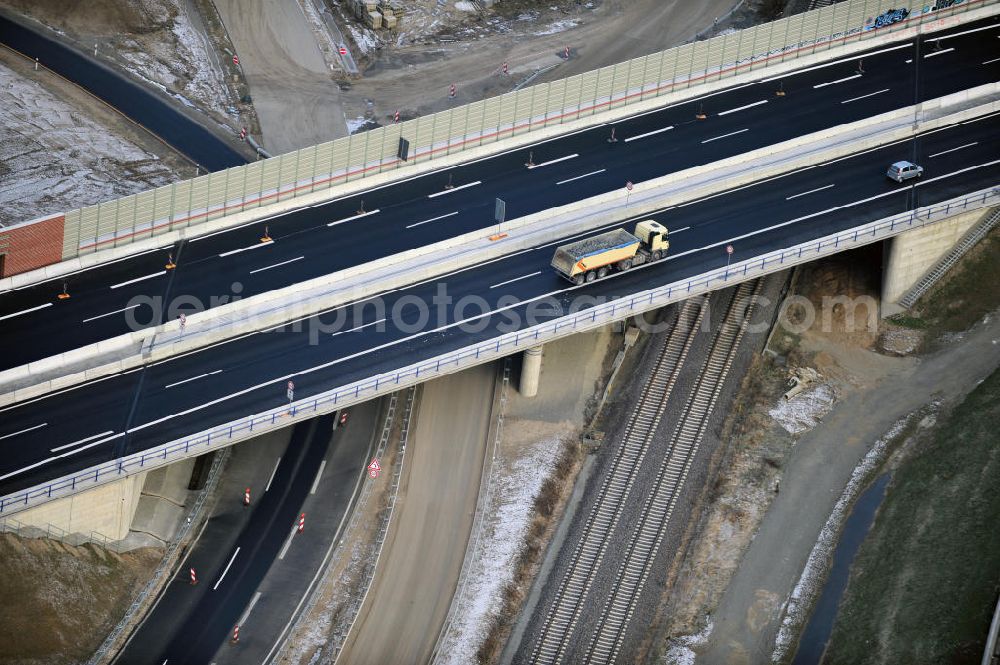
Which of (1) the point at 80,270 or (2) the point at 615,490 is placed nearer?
(2) the point at 615,490

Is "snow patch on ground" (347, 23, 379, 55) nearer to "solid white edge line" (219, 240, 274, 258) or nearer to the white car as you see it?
"solid white edge line" (219, 240, 274, 258)

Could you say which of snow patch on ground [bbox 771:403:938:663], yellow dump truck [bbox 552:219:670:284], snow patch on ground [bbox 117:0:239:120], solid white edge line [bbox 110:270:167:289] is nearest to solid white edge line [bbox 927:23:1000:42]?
snow patch on ground [bbox 771:403:938:663]

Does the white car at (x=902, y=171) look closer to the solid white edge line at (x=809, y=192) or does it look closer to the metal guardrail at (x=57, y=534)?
the solid white edge line at (x=809, y=192)

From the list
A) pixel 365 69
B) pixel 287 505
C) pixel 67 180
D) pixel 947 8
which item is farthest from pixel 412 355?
pixel 947 8

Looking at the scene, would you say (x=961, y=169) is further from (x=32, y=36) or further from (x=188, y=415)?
(x=32, y=36)

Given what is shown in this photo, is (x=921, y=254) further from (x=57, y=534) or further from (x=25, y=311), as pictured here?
(x=57, y=534)

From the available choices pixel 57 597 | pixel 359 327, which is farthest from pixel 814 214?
pixel 57 597
